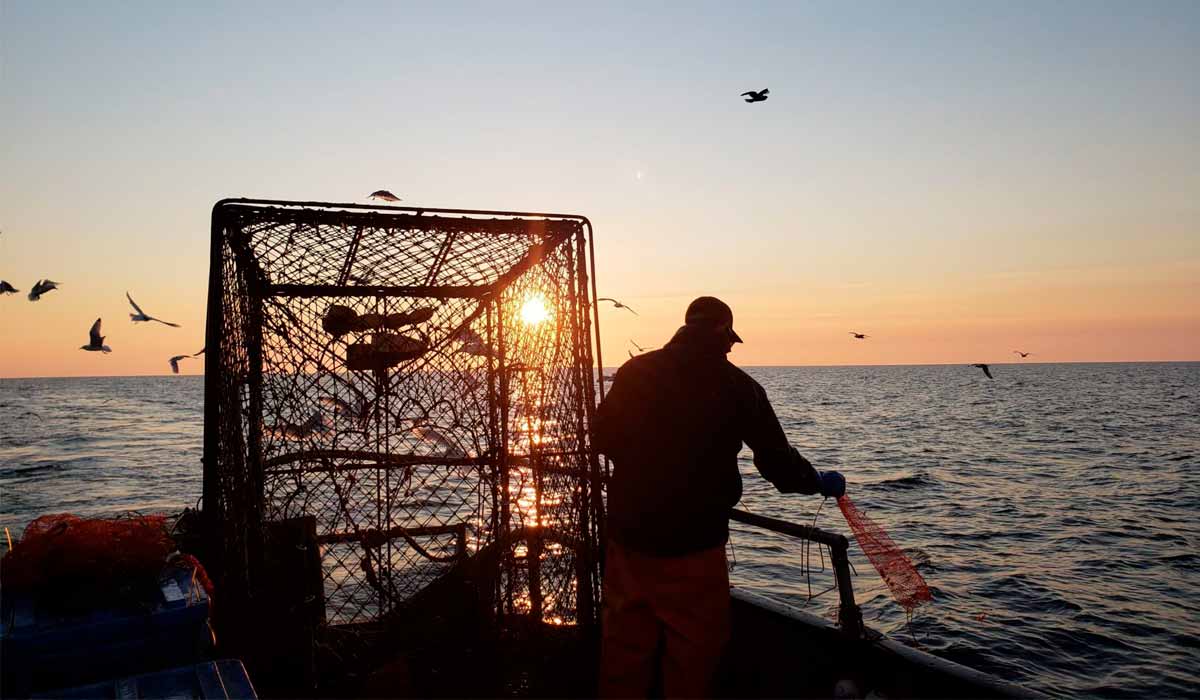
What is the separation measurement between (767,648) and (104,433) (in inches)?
2035

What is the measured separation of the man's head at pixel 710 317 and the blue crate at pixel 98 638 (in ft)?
7.17

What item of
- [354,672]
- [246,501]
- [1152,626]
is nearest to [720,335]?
[246,501]

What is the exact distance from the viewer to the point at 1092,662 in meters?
10.1

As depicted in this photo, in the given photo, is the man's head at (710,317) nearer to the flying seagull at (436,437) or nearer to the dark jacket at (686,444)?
the dark jacket at (686,444)

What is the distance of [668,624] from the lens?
2.97 m

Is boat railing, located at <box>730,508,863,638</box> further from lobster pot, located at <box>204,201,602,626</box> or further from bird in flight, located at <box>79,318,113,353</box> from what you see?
bird in flight, located at <box>79,318,113,353</box>

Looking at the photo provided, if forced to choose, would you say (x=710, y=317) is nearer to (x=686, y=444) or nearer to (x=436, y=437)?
(x=686, y=444)

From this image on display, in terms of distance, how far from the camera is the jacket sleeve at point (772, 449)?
300 cm

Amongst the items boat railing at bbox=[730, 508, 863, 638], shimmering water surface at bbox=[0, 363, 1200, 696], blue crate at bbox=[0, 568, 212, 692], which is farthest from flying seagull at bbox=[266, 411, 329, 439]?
shimmering water surface at bbox=[0, 363, 1200, 696]

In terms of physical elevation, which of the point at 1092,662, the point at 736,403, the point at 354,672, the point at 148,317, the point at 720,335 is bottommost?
the point at 1092,662

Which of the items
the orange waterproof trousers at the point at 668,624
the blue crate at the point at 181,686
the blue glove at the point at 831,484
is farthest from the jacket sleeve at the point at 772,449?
the blue crate at the point at 181,686

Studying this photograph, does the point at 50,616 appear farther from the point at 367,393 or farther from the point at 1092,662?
the point at 1092,662

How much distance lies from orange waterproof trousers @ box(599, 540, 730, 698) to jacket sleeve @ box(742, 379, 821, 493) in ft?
1.34

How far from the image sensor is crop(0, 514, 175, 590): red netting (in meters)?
2.51
